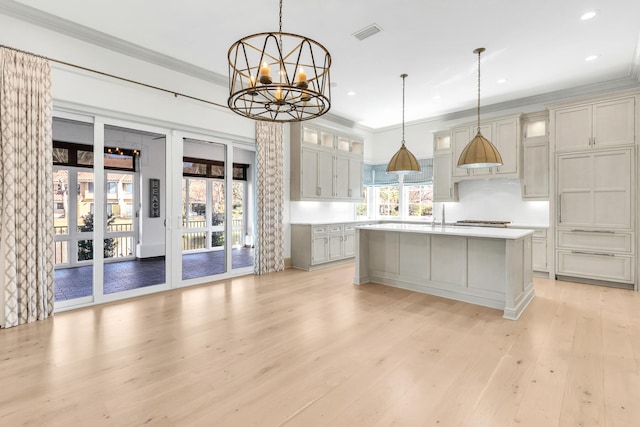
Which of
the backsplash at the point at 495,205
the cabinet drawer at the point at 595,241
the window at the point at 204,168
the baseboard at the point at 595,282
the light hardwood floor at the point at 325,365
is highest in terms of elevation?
the window at the point at 204,168

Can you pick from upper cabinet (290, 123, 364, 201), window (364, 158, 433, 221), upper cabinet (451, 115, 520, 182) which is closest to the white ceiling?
upper cabinet (451, 115, 520, 182)

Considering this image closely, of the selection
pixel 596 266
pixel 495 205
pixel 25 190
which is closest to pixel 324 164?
pixel 495 205

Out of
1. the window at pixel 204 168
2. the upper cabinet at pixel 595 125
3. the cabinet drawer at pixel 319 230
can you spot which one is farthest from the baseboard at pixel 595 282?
the window at pixel 204 168

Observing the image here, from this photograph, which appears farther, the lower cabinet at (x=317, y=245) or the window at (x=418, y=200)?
the window at (x=418, y=200)

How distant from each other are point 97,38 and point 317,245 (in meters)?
4.43

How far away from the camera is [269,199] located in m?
5.70

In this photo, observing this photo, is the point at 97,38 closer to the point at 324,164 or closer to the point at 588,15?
the point at 324,164

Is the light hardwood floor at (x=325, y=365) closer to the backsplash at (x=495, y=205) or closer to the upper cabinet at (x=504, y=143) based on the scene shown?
the backsplash at (x=495, y=205)

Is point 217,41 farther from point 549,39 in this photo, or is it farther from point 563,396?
point 563,396

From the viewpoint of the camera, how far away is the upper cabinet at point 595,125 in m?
4.62

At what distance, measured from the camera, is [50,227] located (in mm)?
3477

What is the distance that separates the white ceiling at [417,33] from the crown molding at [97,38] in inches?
3.1

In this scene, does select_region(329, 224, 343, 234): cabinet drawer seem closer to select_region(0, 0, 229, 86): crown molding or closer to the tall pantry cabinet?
select_region(0, 0, 229, 86): crown molding

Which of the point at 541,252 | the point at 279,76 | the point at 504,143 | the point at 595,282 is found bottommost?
the point at 595,282
